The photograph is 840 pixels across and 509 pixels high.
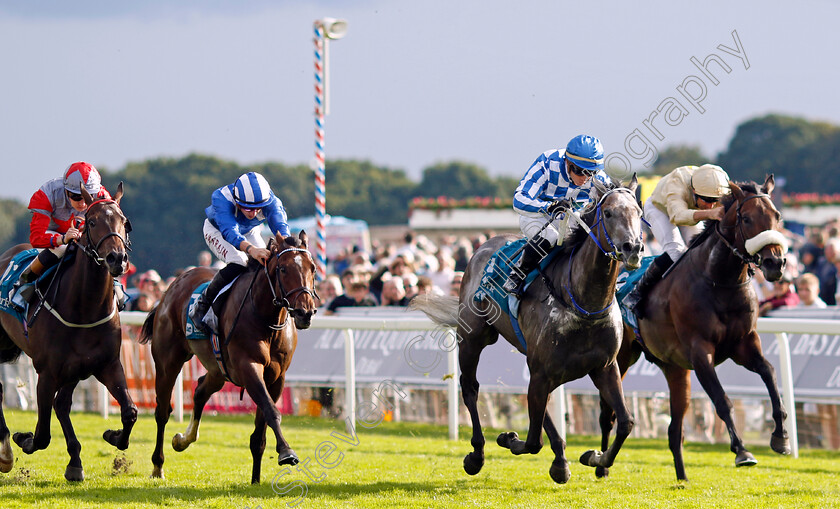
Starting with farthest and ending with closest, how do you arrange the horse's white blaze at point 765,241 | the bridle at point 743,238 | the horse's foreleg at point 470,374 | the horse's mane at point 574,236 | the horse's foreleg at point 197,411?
the horse's foreleg at point 197,411 < the horse's foreleg at point 470,374 < the bridle at point 743,238 < the horse's mane at point 574,236 < the horse's white blaze at point 765,241

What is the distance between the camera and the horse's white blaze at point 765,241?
5.75 meters

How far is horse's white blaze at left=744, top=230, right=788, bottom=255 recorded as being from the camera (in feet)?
18.9

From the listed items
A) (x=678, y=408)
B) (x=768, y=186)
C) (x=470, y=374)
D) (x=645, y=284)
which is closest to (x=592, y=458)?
(x=678, y=408)

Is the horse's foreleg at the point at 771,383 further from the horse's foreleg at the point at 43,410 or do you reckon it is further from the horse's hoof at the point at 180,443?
the horse's foreleg at the point at 43,410

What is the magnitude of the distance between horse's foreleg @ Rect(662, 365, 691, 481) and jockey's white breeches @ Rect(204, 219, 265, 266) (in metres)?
2.79

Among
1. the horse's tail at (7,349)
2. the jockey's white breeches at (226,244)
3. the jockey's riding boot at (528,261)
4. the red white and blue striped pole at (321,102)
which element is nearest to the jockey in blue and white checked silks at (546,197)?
the jockey's riding boot at (528,261)

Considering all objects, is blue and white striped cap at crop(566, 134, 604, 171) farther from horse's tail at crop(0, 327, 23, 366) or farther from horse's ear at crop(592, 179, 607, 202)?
horse's tail at crop(0, 327, 23, 366)

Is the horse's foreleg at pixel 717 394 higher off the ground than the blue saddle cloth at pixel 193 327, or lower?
lower

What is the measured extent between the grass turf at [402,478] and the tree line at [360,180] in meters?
34.0

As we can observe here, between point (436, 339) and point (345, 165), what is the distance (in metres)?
69.5

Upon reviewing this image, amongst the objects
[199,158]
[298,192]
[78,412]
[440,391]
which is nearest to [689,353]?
[440,391]

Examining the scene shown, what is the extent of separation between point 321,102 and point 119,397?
657cm

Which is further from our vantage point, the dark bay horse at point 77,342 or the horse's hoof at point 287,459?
the dark bay horse at point 77,342

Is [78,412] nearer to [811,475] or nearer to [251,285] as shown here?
[251,285]
